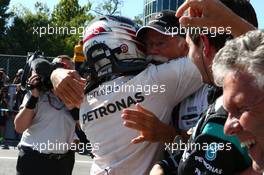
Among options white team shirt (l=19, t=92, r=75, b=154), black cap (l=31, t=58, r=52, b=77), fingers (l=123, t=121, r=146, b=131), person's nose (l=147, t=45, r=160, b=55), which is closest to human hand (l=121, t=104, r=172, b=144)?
fingers (l=123, t=121, r=146, b=131)

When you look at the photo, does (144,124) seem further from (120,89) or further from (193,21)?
(193,21)

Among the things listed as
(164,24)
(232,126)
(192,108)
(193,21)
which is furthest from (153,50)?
(232,126)

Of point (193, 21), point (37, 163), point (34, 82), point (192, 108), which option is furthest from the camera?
point (37, 163)

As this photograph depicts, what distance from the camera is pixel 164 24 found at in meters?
2.40

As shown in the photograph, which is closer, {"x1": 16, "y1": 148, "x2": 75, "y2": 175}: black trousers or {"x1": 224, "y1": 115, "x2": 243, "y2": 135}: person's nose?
{"x1": 224, "y1": 115, "x2": 243, "y2": 135}: person's nose

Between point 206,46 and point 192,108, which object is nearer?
point 206,46

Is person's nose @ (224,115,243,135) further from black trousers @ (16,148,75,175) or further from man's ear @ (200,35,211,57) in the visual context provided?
black trousers @ (16,148,75,175)

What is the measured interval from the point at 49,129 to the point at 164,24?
81.6 inches

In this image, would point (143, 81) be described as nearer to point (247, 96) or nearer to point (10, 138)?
point (247, 96)

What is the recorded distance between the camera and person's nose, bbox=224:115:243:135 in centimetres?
157

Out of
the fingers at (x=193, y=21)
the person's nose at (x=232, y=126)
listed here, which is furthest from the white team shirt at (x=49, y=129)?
the person's nose at (x=232, y=126)

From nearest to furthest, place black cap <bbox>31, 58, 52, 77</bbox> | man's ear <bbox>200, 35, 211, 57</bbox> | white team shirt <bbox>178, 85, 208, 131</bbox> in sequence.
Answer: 1. man's ear <bbox>200, 35, 211, 57</bbox>
2. white team shirt <bbox>178, 85, 208, 131</bbox>
3. black cap <bbox>31, 58, 52, 77</bbox>

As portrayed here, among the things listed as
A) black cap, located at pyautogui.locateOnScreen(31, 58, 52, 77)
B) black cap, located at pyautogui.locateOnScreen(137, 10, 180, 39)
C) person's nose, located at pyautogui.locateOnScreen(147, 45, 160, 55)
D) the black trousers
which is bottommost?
the black trousers

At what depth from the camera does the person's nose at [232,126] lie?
1569mm
